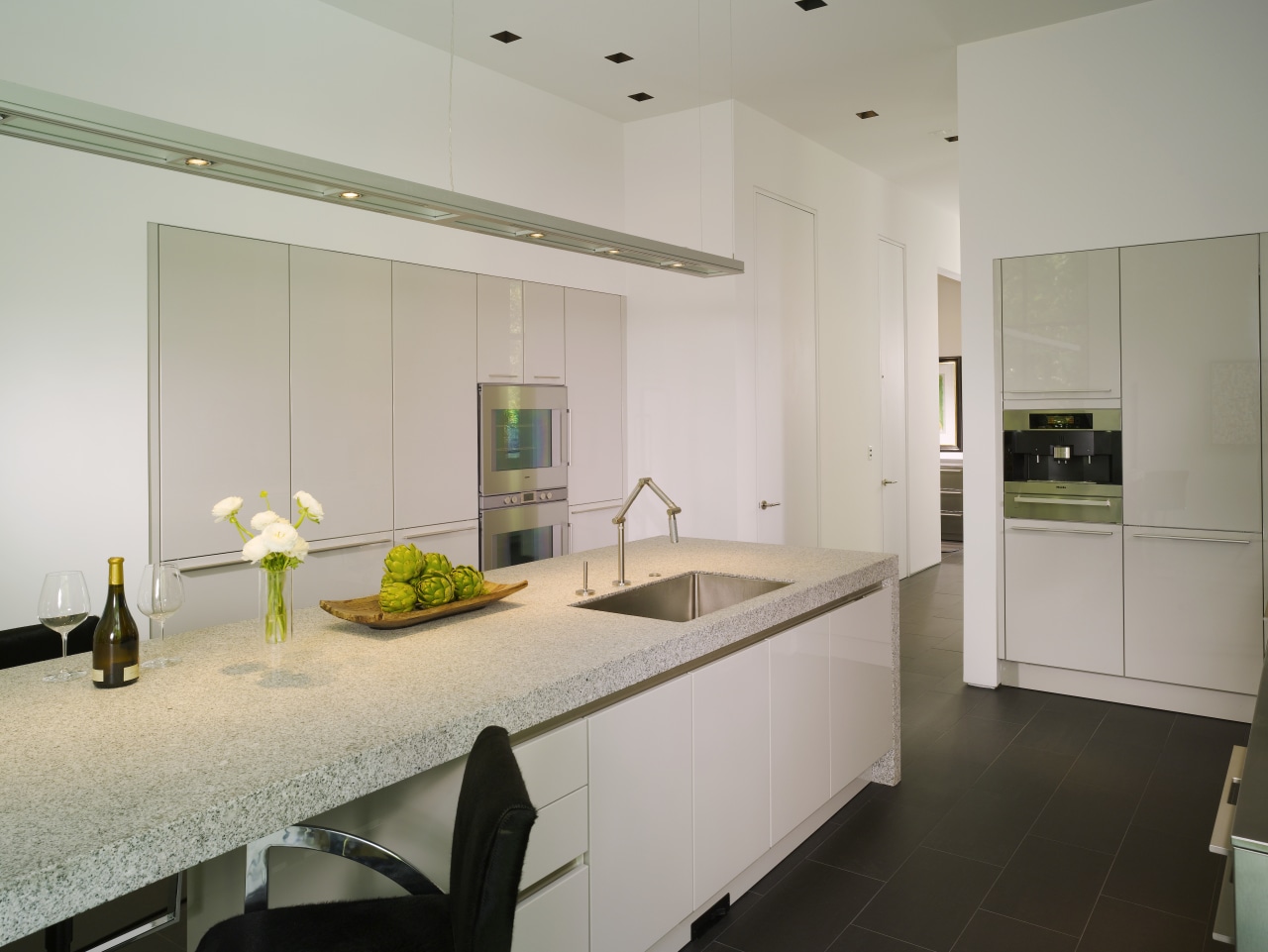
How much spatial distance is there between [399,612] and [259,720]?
2.30ft

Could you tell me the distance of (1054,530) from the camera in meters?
4.54

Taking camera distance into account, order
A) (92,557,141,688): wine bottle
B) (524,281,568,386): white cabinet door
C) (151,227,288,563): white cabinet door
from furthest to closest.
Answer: (524,281,568,386): white cabinet door → (151,227,288,563): white cabinet door → (92,557,141,688): wine bottle

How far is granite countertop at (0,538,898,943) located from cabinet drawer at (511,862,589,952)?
1.24 ft

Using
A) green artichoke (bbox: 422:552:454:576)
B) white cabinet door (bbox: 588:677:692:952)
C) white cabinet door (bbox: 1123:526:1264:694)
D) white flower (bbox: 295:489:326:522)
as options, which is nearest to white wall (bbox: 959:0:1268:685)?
white cabinet door (bbox: 1123:526:1264:694)

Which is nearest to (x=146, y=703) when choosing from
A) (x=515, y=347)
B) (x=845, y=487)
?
(x=515, y=347)

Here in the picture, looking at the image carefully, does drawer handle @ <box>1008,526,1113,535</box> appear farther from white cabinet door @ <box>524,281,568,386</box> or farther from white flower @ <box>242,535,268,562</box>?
white flower @ <box>242,535,268,562</box>

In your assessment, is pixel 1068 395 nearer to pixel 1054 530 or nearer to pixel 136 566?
pixel 1054 530

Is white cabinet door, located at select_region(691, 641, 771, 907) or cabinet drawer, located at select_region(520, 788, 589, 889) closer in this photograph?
cabinet drawer, located at select_region(520, 788, 589, 889)

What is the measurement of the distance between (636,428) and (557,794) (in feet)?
13.3

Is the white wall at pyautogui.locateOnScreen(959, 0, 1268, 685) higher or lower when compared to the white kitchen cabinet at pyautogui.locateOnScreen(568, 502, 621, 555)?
higher

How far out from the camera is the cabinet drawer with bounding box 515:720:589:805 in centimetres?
190

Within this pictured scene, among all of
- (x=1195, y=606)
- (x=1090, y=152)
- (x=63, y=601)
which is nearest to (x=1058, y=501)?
(x=1195, y=606)

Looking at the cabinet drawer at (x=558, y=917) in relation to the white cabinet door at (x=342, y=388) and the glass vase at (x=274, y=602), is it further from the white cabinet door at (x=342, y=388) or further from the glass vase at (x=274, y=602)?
the white cabinet door at (x=342, y=388)

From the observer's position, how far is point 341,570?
4.15 meters
